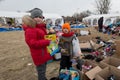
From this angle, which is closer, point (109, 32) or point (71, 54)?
point (71, 54)

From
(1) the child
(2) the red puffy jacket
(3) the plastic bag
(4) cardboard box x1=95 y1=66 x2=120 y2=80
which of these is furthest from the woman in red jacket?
(4) cardboard box x1=95 y1=66 x2=120 y2=80

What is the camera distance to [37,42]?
2832mm

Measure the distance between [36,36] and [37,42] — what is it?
12cm

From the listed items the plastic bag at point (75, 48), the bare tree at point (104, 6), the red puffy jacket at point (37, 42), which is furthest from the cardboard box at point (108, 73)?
the bare tree at point (104, 6)

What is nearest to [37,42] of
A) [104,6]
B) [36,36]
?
[36,36]

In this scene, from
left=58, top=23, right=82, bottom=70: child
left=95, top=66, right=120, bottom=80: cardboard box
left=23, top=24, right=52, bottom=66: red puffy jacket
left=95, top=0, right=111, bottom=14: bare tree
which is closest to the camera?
left=23, top=24, right=52, bottom=66: red puffy jacket

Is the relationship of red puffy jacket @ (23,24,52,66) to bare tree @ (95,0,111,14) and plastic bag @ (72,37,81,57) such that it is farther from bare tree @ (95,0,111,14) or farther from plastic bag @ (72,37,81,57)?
bare tree @ (95,0,111,14)

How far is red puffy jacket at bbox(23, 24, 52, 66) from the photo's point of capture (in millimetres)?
2805

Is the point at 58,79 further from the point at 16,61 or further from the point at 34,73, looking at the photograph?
the point at 16,61

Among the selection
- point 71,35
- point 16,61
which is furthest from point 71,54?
point 16,61

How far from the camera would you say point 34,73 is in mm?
4551

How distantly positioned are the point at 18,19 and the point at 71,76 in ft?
76.8

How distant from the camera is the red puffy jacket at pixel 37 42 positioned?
110 inches

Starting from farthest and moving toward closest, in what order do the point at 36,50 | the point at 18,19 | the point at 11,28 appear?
the point at 18,19 < the point at 11,28 < the point at 36,50
